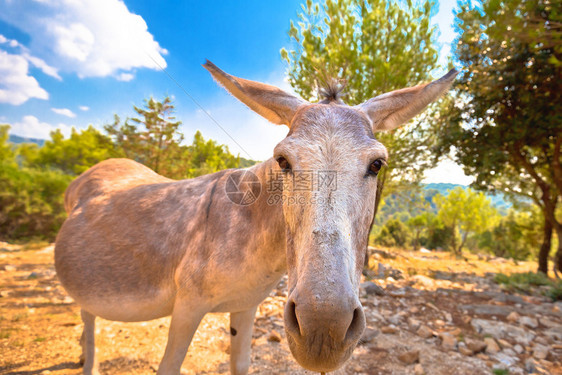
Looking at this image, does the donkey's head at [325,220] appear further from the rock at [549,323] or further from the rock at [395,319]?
the rock at [549,323]

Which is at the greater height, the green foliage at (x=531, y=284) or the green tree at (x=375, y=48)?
the green tree at (x=375, y=48)

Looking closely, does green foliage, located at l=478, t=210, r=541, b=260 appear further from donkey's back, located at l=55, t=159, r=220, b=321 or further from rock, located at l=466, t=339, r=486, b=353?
donkey's back, located at l=55, t=159, r=220, b=321

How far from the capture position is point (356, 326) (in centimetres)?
120

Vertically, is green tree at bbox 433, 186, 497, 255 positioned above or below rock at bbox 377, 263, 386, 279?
above

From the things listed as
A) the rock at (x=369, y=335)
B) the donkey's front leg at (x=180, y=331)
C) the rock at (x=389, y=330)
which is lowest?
the rock at (x=389, y=330)

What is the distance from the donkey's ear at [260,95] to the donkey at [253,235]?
12 millimetres

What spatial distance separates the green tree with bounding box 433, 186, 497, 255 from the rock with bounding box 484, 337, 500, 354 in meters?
30.1

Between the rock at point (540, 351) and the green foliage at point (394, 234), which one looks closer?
the rock at point (540, 351)

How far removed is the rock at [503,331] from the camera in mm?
4512

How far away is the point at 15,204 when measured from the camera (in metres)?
14.5

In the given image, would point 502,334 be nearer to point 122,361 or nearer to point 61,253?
point 122,361

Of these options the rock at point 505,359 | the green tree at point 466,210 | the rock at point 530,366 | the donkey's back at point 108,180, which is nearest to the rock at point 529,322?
the rock at point 530,366

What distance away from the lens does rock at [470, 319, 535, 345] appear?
451 centimetres

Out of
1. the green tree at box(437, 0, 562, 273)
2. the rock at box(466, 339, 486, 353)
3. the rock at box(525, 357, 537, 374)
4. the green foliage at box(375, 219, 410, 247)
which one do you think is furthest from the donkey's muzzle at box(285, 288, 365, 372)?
the green foliage at box(375, 219, 410, 247)
